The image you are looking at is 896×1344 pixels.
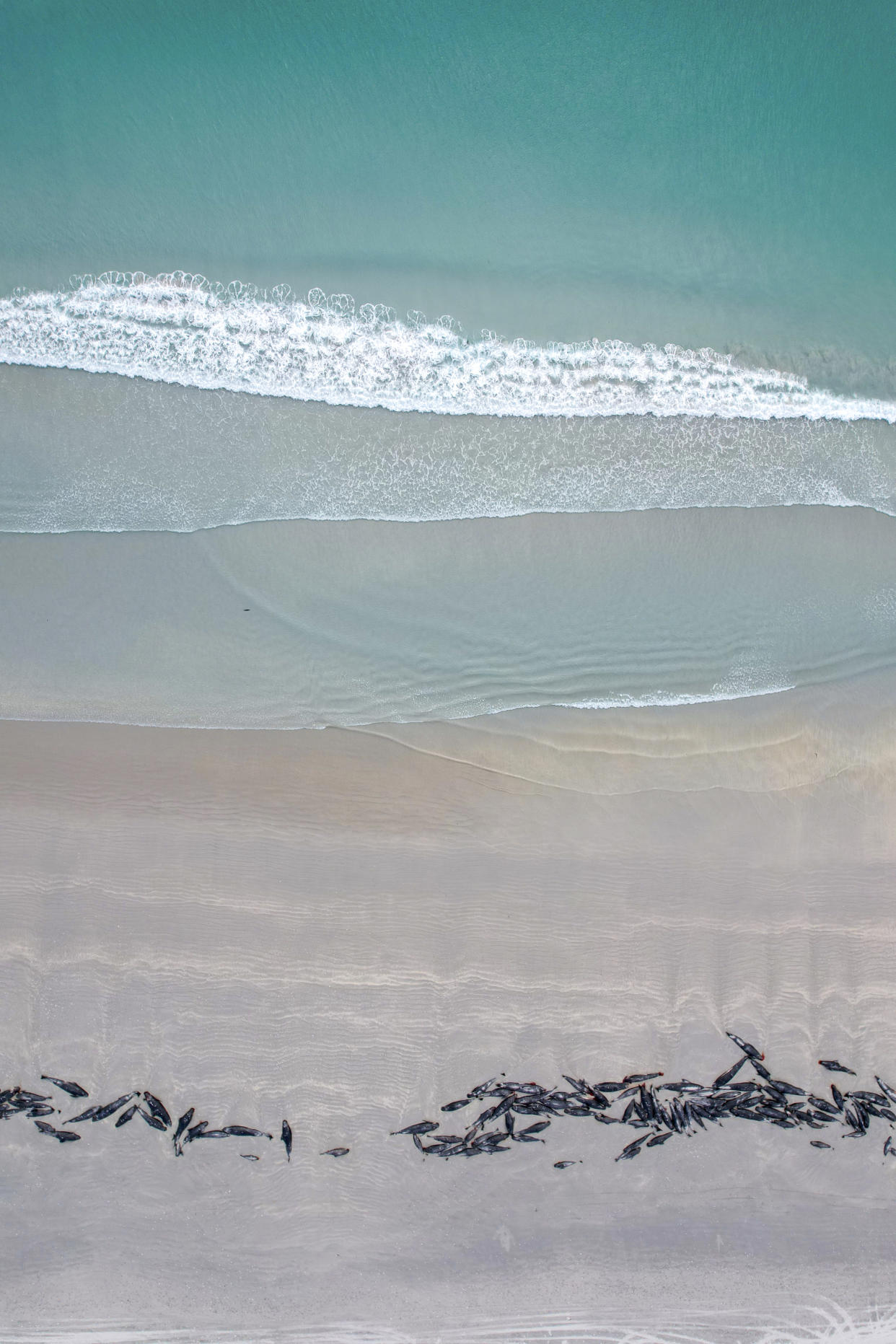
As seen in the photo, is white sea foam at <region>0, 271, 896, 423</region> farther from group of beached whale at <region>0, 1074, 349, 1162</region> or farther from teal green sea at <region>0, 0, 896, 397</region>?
group of beached whale at <region>0, 1074, 349, 1162</region>

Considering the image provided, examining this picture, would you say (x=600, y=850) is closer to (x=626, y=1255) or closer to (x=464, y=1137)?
(x=464, y=1137)

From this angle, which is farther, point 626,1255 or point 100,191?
point 100,191

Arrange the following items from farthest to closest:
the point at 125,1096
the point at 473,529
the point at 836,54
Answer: the point at 836,54, the point at 473,529, the point at 125,1096

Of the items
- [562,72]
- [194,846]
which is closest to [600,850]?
[194,846]

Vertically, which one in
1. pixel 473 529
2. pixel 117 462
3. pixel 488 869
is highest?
pixel 117 462

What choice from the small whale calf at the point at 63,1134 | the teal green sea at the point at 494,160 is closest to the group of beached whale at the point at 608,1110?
the small whale calf at the point at 63,1134

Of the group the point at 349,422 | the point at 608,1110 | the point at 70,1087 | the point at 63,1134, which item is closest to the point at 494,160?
the point at 349,422

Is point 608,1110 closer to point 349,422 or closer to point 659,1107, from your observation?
point 659,1107

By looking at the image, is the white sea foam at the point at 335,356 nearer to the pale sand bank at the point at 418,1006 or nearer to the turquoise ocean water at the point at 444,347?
the turquoise ocean water at the point at 444,347
